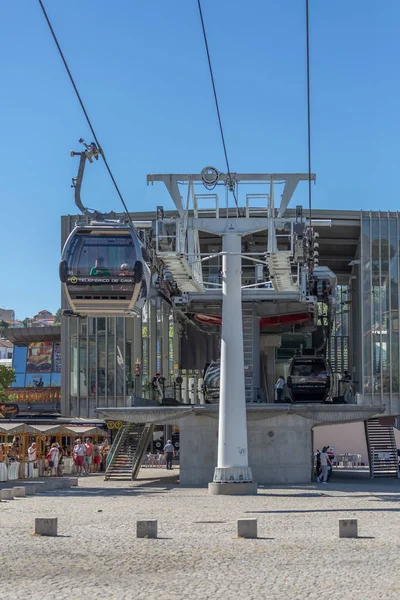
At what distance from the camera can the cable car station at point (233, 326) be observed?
1143 inches

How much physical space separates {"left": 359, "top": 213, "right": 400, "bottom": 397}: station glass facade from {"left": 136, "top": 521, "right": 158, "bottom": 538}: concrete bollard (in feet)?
129

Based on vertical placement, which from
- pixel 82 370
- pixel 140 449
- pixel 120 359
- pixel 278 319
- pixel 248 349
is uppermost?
pixel 278 319

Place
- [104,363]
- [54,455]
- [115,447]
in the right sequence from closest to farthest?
[54,455] → [115,447] → [104,363]

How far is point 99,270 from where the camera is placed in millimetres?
28688

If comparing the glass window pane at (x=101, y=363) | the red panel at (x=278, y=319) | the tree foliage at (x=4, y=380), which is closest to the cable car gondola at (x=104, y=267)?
the red panel at (x=278, y=319)

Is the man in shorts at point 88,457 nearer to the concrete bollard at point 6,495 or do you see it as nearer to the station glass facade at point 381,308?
the concrete bollard at point 6,495

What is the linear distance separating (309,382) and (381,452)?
450cm

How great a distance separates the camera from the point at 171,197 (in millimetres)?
29734

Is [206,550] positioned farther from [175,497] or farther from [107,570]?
[175,497]

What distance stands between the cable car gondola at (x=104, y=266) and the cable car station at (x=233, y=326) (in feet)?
0.13

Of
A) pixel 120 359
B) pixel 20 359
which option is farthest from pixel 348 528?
pixel 20 359

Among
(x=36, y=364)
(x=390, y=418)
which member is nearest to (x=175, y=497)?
(x=390, y=418)

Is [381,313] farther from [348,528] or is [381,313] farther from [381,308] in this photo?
[348,528]

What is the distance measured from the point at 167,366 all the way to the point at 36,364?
56045 millimetres
